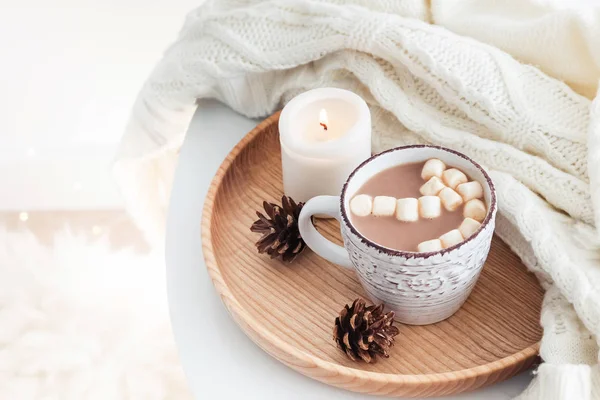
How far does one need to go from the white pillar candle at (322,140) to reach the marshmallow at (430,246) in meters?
0.15

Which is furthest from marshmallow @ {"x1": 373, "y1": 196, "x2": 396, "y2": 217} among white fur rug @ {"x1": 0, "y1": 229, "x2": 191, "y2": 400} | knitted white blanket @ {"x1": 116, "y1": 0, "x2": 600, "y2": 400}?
white fur rug @ {"x1": 0, "y1": 229, "x2": 191, "y2": 400}

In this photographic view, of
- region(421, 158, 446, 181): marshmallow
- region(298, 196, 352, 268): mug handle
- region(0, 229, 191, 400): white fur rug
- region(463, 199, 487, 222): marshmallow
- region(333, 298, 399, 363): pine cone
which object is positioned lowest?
region(0, 229, 191, 400): white fur rug

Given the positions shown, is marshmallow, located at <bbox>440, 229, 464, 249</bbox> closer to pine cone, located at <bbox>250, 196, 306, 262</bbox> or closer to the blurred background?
pine cone, located at <bbox>250, 196, 306, 262</bbox>

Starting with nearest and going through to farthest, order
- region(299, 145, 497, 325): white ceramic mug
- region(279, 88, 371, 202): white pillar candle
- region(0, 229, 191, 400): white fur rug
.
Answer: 1. region(299, 145, 497, 325): white ceramic mug
2. region(279, 88, 371, 202): white pillar candle
3. region(0, 229, 191, 400): white fur rug

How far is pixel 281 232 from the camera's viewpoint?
67cm

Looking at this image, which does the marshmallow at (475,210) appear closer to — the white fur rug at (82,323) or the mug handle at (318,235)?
the mug handle at (318,235)

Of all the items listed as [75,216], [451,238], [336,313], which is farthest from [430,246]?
[75,216]

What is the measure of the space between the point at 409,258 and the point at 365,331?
0.26 feet

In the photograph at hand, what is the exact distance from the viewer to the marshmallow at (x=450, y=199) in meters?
0.58

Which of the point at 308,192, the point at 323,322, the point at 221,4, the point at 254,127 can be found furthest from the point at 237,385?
the point at 221,4

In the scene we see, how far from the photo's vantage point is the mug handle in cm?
60

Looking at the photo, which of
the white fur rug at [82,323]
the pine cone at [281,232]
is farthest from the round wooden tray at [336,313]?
the white fur rug at [82,323]

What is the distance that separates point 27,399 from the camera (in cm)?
122

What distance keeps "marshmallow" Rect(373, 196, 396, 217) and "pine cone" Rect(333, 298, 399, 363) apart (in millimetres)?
72
